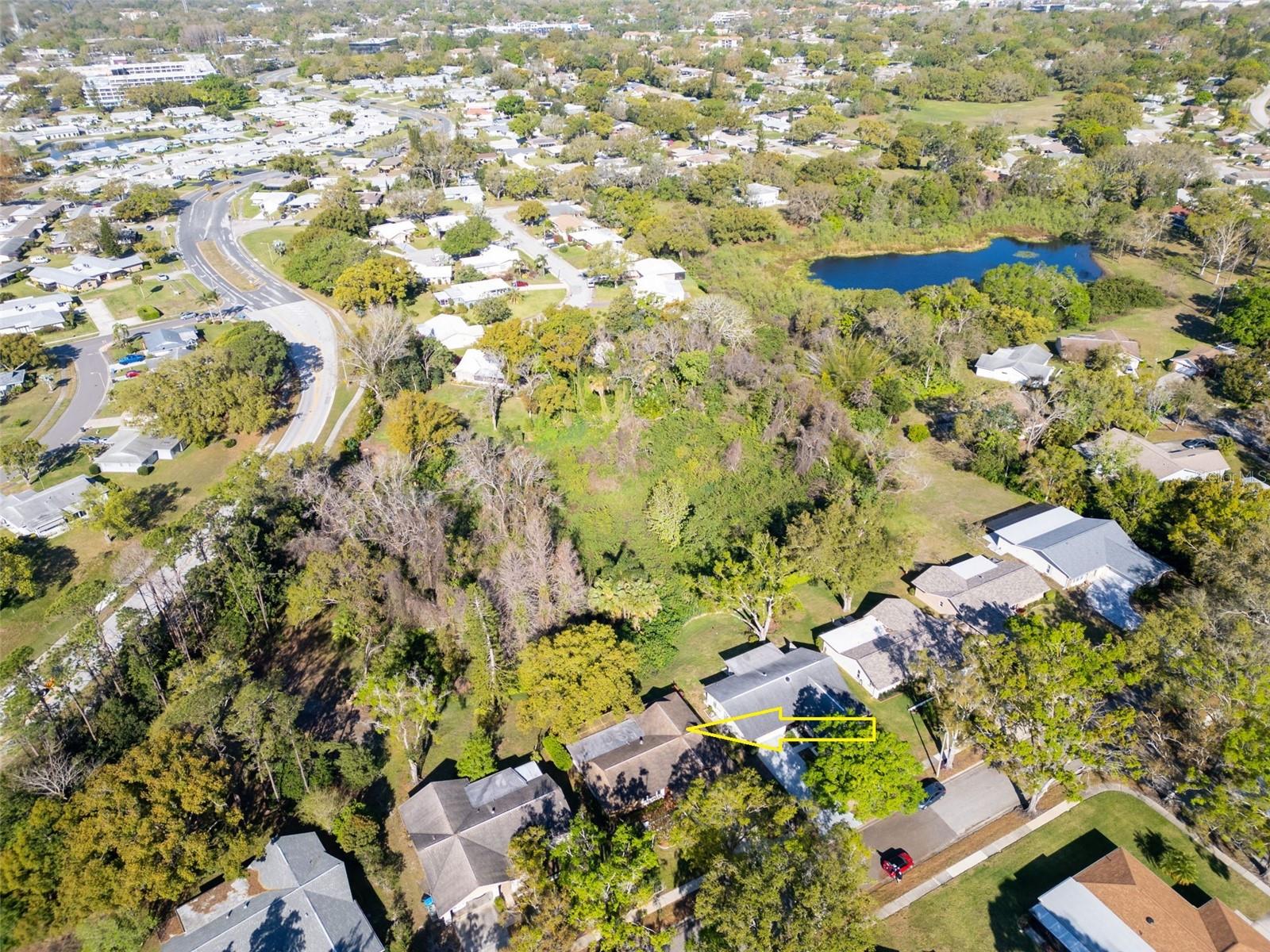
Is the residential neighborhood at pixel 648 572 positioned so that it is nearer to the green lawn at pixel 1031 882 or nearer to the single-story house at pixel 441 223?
the green lawn at pixel 1031 882

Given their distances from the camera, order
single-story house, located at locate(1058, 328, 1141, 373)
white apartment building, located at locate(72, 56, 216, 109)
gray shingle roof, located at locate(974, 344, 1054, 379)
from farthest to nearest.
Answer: white apartment building, located at locate(72, 56, 216, 109) < gray shingle roof, located at locate(974, 344, 1054, 379) < single-story house, located at locate(1058, 328, 1141, 373)

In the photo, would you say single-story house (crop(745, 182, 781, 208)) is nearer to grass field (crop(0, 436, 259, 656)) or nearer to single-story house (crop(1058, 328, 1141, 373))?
single-story house (crop(1058, 328, 1141, 373))

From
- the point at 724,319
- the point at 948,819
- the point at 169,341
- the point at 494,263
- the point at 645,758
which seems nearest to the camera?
the point at 948,819

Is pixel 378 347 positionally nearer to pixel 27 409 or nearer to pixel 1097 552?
pixel 27 409

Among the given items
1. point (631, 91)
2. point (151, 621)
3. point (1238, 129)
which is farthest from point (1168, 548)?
point (631, 91)

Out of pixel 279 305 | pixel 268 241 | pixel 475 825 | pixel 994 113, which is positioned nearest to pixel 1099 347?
pixel 475 825

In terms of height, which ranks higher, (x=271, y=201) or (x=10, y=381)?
(x=271, y=201)

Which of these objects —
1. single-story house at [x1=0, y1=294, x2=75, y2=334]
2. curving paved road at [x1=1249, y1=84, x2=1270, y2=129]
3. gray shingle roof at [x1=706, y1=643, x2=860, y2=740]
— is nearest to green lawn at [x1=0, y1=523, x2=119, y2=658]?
gray shingle roof at [x1=706, y1=643, x2=860, y2=740]
